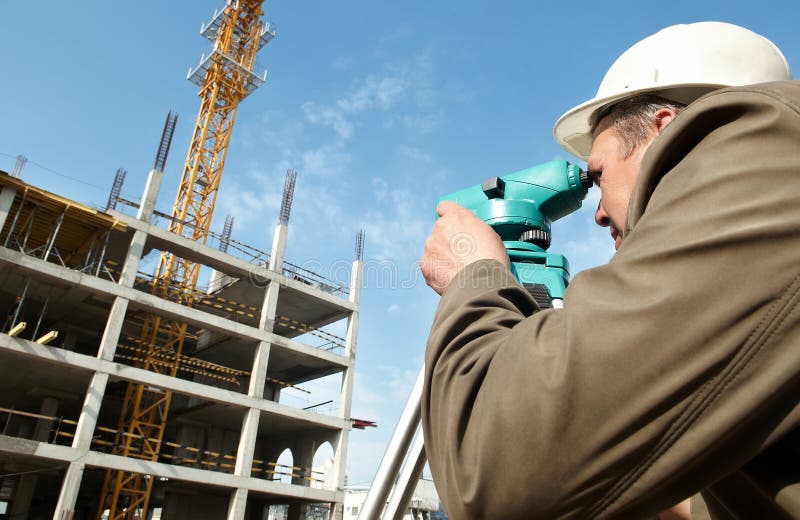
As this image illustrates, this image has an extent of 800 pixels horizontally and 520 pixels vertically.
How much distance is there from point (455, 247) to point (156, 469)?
50.7 ft

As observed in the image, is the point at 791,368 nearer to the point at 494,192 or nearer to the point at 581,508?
the point at 581,508

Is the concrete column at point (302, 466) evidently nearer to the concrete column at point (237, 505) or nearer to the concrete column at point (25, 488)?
the concrete column at point (237, 505)

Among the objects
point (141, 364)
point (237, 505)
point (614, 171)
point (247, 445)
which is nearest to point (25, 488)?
point (141, 364)

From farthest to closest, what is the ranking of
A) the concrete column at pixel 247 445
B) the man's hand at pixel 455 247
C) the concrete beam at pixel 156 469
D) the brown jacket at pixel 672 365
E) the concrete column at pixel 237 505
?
the concrete column at pixel 247 445 → the concrete column at pixel 237 505 → the concrete beam at pixel 156 469 → the man's hand at pixel 455 247 → the brown jacket at pixel 672 365

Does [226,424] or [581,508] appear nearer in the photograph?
[581,508]

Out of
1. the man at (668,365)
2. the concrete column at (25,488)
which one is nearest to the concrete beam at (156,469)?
the concrete column at (25,488)

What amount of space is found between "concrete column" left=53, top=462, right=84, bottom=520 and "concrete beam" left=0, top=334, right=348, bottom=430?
2333 millimetres

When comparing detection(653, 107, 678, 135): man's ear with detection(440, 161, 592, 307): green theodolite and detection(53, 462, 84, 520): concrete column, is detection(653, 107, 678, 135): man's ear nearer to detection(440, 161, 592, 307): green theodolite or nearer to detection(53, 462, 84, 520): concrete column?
detection(440, 161, 592, 307): green theodolite

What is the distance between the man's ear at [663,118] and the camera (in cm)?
95

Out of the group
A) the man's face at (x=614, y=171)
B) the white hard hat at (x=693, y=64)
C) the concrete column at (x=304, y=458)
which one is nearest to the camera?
the man's face at (x=614, y=171)

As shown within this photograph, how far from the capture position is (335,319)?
20422 millimetres

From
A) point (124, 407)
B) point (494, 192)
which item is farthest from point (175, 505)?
point (494, 192)

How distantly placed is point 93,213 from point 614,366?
648 inches

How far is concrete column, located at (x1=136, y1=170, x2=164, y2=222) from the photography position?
15.9m
